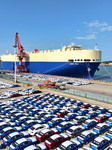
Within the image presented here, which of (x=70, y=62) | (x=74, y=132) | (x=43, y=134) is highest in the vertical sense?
(x=70, y=62)

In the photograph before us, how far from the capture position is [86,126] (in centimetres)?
1812

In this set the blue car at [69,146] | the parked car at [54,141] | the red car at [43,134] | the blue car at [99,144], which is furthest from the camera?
the red car at [43,134]

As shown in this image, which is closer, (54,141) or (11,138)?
(54,141)

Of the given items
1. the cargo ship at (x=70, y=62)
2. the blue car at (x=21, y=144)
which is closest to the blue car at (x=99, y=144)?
the blue car at (x=21, y=144)

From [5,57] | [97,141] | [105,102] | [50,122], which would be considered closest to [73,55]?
[105,102]

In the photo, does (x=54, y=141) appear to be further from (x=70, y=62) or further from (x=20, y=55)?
(x=20, y=55)

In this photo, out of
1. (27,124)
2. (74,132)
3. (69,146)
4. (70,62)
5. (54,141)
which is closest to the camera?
(69,146)

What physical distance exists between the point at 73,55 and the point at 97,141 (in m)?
58.2

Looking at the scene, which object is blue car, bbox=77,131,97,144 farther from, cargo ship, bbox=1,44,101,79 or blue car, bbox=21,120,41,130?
cargo ship, bbox=1,44,101,79

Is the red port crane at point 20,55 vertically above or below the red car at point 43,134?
above

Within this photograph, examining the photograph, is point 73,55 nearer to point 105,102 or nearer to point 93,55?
point 93,55

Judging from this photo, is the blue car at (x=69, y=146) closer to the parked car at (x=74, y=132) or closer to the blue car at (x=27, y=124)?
the parked car at (x=74, y=132)

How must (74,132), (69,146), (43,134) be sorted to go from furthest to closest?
(74,132) < (43,134) < (69,146)

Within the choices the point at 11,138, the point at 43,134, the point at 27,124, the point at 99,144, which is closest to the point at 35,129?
the point at 43,134
